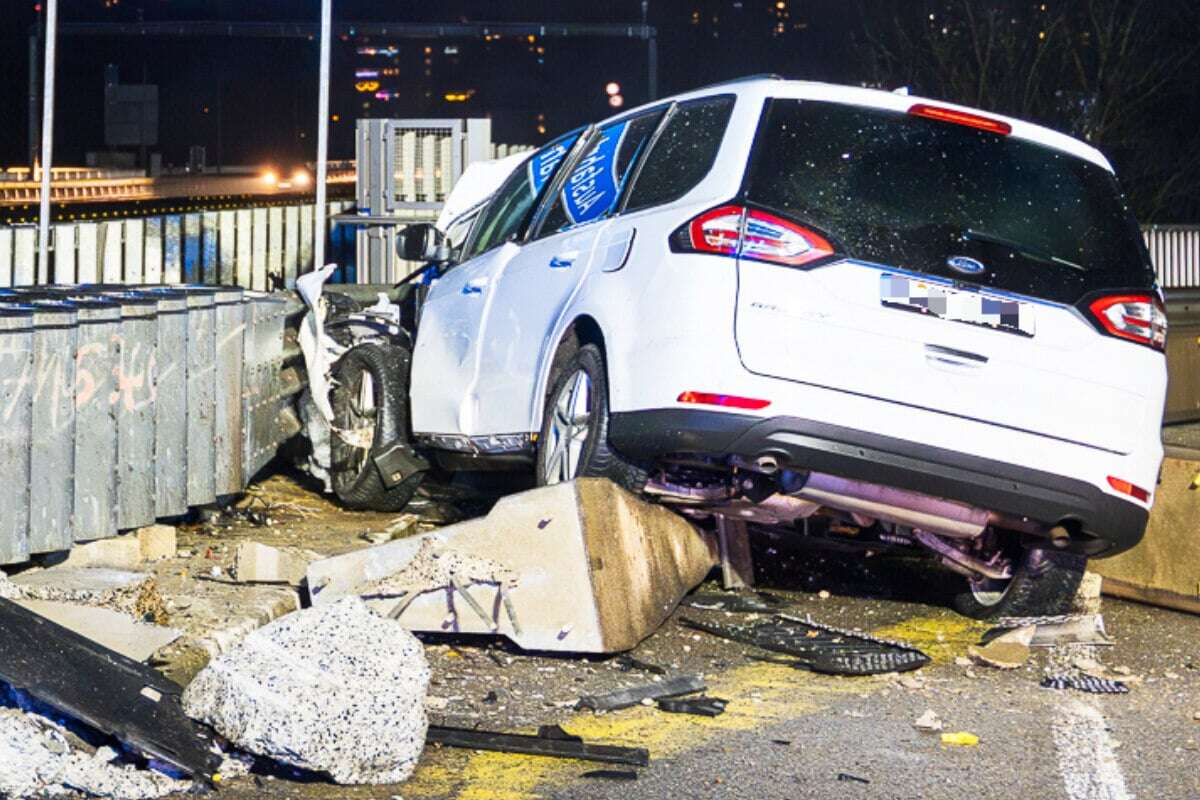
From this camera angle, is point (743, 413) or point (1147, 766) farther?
point (743, 413)

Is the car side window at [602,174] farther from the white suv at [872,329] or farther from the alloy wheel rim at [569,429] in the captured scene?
the alloy wheel rim at [569,429]

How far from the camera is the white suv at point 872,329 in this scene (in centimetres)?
693

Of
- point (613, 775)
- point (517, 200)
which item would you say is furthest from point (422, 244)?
point (613, 775)

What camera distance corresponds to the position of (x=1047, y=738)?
6.32 meters

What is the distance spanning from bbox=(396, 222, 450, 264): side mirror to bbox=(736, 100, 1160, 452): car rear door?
3.38 meters

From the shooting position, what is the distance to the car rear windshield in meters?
7.07

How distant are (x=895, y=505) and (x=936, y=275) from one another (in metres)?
0.92

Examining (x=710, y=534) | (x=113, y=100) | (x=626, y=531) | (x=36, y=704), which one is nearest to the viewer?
(x=36, y=704)

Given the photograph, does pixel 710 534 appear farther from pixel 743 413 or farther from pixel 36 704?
pixel 36 704

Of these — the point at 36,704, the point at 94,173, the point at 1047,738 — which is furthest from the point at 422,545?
the point at 94,173

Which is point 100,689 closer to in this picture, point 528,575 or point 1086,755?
point 528,575

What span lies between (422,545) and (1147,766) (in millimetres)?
2781

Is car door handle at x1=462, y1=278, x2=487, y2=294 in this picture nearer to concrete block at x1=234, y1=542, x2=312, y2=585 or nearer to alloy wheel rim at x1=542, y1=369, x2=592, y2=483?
alloy wheel rim at x1=542, y1=369, x2=592, y2=483

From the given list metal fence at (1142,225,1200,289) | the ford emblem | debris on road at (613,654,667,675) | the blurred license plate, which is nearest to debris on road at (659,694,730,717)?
debris on road at (613,654,667,675)
